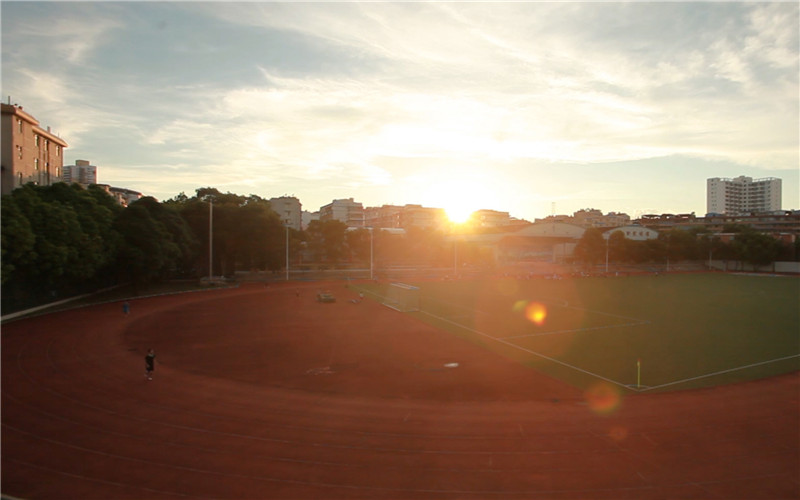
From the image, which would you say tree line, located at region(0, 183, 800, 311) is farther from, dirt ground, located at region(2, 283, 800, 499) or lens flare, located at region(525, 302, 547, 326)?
lens flare, located at region(525, 302, 547, 326)

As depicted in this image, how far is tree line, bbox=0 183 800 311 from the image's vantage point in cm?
3200

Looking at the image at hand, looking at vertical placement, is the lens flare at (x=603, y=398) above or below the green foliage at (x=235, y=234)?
below

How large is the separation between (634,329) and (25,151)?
65.1 metres

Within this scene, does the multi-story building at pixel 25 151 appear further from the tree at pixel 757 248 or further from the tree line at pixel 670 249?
the tree at pixel 757 248

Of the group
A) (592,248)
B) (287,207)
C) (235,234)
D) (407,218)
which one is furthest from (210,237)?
(407,218)

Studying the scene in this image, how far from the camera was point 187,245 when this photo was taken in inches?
2066

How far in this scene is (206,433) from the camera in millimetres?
13555

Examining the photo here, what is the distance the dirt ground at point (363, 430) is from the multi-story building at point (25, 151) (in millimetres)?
37036

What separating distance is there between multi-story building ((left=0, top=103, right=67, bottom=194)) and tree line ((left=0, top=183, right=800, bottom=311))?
44.1 feet

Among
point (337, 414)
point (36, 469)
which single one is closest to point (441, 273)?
point (337, 414)

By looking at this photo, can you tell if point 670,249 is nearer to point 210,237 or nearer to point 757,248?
point 757,248

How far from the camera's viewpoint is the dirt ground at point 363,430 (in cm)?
1102

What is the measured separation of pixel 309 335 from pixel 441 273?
178 ft

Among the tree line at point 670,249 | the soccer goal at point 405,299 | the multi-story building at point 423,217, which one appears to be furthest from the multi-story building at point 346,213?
the soccer goal at point 405,299
